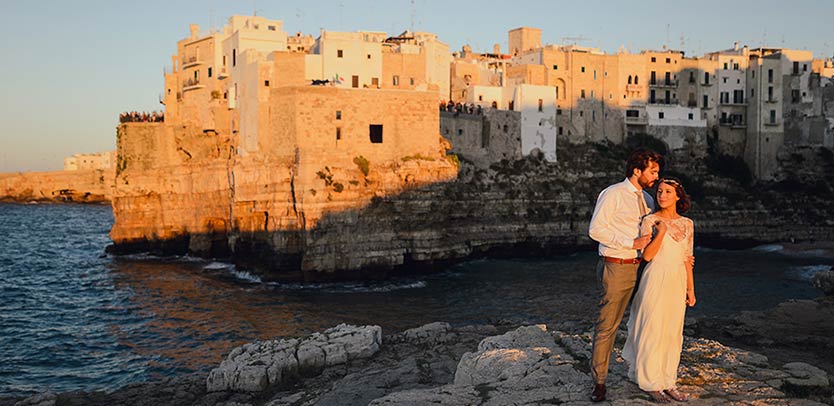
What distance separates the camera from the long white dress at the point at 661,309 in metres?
7.91

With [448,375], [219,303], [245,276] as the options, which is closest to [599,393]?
[448,375]

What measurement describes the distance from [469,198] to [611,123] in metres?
21.7

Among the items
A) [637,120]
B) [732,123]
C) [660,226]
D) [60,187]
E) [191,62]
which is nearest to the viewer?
[660,226]

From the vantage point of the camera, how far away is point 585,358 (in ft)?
35.6

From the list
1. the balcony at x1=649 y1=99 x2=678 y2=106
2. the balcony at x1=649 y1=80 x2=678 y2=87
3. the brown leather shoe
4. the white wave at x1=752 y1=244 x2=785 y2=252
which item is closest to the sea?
the white wave at x1=752 y1=244 x2=785 y2=252

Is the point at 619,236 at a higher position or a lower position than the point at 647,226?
lower

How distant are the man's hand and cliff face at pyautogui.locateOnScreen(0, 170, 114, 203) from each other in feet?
385

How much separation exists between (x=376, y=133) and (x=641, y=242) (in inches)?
1261

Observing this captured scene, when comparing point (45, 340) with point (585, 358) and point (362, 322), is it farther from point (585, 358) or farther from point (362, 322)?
point (585, 358)

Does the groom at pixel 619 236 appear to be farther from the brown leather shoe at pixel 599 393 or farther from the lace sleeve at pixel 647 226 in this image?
the brown leather shoe at pixel 599 393

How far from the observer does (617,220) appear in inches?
316

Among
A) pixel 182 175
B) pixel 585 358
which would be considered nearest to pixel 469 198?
pixel 182 175

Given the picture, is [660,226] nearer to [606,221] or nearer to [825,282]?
[606,221]

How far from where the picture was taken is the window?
1540 inches
